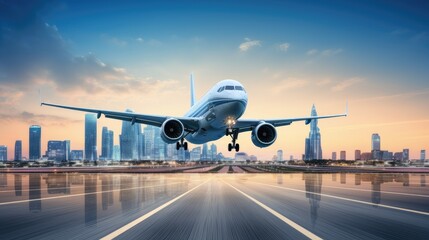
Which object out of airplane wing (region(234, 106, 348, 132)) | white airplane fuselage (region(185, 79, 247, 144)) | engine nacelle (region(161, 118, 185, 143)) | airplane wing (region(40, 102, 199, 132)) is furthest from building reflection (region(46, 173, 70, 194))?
airplane wing (region(234, 106, 348, 132))

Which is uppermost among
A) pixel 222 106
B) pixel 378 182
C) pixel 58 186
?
pixel 222 106

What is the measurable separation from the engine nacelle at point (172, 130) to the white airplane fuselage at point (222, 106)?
2150 mm

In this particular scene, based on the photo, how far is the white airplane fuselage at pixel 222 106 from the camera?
2662cm

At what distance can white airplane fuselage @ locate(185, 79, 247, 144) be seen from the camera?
26.6 m

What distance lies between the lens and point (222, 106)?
2708 cm

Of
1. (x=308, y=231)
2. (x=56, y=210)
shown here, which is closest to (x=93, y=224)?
(x=56, y=210)

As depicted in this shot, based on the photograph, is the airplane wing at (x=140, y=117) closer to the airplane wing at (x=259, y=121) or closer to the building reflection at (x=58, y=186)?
the airplane wing at (x=259, y=121)

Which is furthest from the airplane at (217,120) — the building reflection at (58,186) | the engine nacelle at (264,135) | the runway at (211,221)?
the runway at (211,221)

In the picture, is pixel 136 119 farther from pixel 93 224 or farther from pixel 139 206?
pixel 93 224

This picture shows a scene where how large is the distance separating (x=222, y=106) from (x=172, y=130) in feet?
19.1

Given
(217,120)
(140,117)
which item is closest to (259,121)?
(217,120)

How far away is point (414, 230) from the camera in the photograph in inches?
334

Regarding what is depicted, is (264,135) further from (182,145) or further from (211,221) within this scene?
(211,221)

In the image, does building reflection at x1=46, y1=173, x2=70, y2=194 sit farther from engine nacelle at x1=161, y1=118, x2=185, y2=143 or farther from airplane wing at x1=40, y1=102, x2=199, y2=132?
engine nacelle at x1=161, y1=118, x2=185, y2=143
